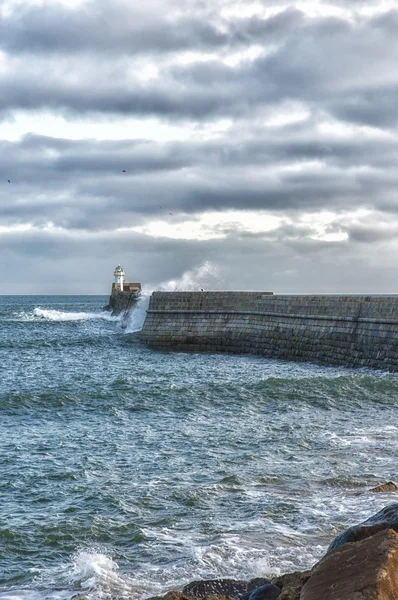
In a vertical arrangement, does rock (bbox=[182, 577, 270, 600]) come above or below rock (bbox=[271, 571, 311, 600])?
below

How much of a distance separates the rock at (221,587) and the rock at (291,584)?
14.8 inches

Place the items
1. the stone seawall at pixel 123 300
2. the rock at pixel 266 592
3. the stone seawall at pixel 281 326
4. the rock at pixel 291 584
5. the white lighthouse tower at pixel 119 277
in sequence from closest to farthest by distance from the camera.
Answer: the rock at pixel 291 584
the rock at pixel 266 592
the stone seawall at pixel 281 326
the stone seawall at pixel 123 300
the white lighthouse tower at pixel 119 277

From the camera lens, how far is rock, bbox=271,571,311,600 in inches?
207

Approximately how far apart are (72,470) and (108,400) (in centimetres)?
689

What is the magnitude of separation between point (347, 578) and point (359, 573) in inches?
3.3

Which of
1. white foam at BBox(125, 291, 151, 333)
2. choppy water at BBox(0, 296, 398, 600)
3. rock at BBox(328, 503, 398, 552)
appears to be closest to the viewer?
rock at BBox(328, 503, 398, 552)

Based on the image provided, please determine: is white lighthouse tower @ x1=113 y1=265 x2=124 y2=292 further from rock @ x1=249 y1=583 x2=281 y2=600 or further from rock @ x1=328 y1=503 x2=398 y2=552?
rock @ x1=249 y1=583 x2=281 y2=600

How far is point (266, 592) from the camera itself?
5.86 metres

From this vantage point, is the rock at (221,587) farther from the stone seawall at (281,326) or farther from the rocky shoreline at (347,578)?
the stone seawall at (281,326)

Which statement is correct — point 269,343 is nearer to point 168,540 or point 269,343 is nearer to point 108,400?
point 108,400

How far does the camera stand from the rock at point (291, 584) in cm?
525

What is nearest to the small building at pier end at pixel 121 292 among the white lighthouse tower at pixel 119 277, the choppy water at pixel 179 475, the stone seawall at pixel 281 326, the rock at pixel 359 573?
the white lighthouse tower at pixel 119 277

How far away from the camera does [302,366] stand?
921 inches

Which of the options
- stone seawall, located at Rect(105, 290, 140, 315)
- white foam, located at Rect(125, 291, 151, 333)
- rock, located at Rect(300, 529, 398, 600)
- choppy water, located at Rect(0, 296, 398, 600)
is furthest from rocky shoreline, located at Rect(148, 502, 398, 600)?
stone seawall, located at Rect(105, 290, 140, 315)
